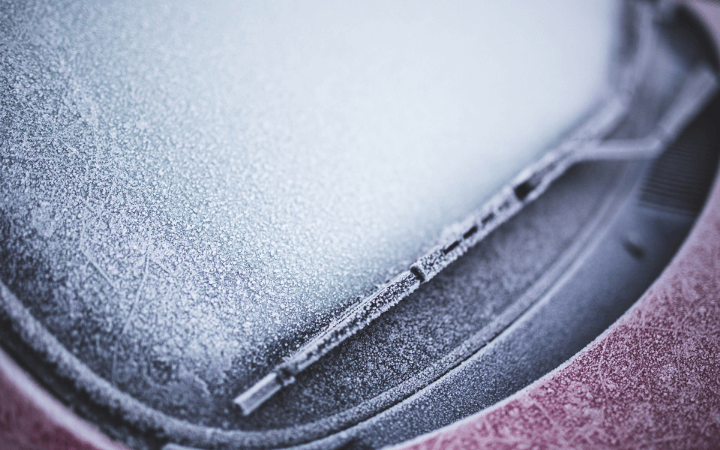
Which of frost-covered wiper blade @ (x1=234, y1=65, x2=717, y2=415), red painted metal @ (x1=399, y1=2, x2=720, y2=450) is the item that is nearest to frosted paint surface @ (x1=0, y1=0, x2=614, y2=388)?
frost-covered wiper blade @ (x1=234, y1=65, x2=717, y2=415)

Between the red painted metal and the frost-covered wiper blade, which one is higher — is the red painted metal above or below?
below

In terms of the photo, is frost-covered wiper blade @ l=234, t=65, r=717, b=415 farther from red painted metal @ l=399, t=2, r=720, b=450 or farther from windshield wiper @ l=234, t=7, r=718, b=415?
red painted metal @ l=399, t=2, r=720, b=450

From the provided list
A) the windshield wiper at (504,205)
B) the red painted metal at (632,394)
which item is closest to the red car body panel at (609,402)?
the red painted metal at (632,394)

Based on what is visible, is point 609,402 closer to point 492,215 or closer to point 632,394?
point 632,394

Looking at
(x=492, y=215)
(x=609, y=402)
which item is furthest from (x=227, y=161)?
(x=609, y=402)

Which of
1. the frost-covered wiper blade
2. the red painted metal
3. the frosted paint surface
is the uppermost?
the frosted paint surface

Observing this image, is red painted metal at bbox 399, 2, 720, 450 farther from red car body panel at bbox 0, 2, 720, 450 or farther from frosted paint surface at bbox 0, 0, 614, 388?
frosted paint surface at bbox 0, 0, 614, 388

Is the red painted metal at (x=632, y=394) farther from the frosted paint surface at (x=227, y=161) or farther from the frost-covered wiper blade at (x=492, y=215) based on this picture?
the frosted paint surface at (x=227, y=161)
